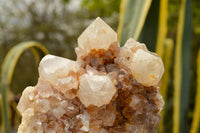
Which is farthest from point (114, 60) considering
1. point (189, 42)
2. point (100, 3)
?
point (100, 3)

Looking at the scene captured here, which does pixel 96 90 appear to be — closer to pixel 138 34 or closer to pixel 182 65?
pixel 138 34

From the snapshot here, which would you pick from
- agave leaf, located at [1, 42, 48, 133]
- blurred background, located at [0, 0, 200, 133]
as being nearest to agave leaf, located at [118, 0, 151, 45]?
blurred background, located at [0, 0, 200, 133]

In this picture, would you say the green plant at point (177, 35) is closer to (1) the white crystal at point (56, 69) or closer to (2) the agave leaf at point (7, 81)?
(1) the white crystal at point (56, 69)

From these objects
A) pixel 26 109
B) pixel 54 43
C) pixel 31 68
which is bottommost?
pixel 31 68

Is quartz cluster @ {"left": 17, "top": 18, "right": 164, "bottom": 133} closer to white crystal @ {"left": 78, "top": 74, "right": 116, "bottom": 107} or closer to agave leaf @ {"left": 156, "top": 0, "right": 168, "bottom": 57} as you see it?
white crystal @ {"left": 78, "top": 74, "right": 116, "bottom": 107}

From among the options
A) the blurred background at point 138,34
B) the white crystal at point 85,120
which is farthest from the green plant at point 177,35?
the white crystal at point 85,120

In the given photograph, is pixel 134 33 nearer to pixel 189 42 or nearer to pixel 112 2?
pixel 189 42
